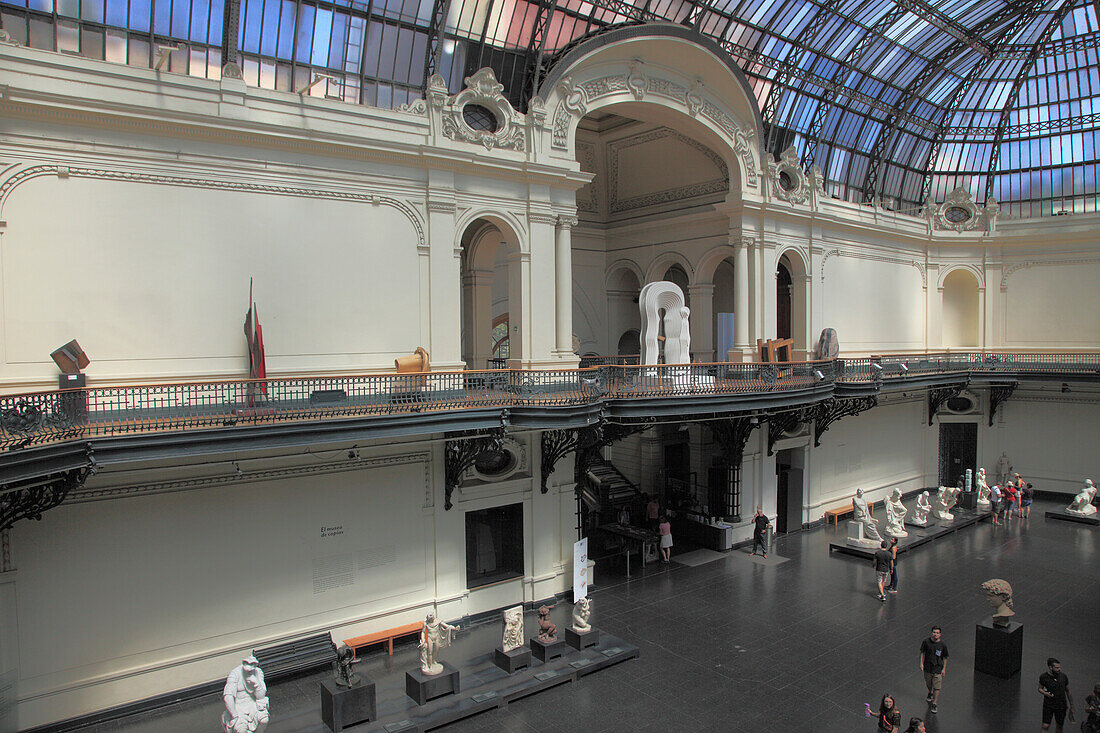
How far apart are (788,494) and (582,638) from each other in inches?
429

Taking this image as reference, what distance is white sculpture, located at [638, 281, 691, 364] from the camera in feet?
56.1

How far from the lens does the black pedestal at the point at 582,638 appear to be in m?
13.0

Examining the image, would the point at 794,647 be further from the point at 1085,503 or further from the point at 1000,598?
the point at 1085,503

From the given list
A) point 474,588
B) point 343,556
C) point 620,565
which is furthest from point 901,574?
point 343,556

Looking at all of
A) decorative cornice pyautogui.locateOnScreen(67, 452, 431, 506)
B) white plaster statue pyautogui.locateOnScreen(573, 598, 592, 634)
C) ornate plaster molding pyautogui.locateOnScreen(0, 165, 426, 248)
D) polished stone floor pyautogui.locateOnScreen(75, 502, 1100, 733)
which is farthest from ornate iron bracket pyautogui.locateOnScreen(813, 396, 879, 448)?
ornate plaster molding pyautogui.locateOnScreen(0, 165, 426, 248)

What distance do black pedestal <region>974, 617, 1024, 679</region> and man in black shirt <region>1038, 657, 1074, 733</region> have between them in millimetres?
2044

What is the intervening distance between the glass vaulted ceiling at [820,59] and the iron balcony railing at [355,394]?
215 inches

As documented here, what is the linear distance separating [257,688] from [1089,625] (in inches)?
618

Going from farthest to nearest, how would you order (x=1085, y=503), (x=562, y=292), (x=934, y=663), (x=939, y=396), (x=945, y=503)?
(x=939, y=396) < (x=1085, y=503) < (x=945, y=503) < (x=562, y=292) < (x=934, y=663)

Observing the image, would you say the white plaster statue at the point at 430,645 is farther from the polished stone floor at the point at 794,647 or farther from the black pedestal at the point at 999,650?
the black pedestal at the point at 999,650

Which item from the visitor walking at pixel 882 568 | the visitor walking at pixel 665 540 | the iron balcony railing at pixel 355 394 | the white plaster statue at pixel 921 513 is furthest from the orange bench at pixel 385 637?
the white plaster statue at pixel 921 513

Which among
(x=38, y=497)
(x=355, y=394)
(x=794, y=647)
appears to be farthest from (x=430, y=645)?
(x=794, y=647)

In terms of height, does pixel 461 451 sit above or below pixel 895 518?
above

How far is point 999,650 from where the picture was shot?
12.1m
